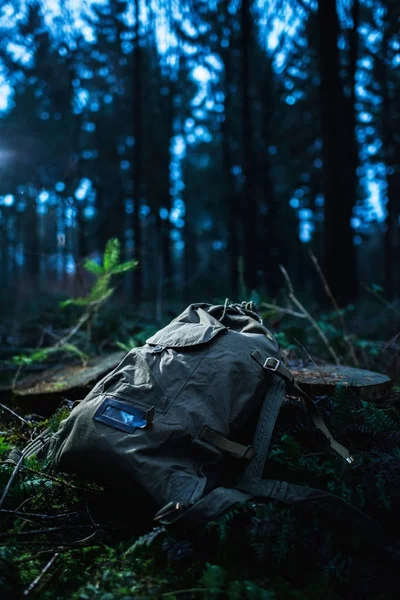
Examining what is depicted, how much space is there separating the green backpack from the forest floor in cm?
10

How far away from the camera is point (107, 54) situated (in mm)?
14086

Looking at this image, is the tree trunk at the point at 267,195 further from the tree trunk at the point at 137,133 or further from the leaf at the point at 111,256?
the leaf at the point at 111,256

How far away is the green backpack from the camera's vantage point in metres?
1.71

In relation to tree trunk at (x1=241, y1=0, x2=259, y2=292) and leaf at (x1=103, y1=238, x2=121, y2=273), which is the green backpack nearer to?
leaf at (x1=103, y1=238, x2=121, y2=273)

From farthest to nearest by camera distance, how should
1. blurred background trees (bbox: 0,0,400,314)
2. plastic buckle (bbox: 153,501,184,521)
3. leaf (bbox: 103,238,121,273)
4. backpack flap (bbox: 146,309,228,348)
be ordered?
blurred background trees (bbox: 0,0,400,314) → leaf (bbox: 103,238,121,273) → backpack flap (bbox: 146,309,228,348) → plastic buckle (bbox: 153,501,184,521)

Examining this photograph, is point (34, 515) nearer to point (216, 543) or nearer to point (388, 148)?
point (216, 543)

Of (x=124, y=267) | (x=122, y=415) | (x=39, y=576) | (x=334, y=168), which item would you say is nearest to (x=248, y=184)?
(x=334, y=168)

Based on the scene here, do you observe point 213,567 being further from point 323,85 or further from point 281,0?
point 281,0

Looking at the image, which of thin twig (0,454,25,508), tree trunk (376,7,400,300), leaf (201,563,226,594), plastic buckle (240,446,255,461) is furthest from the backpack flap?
tree trunk (376,7,400,300)

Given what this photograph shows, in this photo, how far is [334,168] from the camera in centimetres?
832

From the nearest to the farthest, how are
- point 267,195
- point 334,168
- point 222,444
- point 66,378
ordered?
point 222,444, point 66,378, point 334,168, point 267,195

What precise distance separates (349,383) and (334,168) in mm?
6676

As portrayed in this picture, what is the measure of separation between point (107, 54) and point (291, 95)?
304 inches

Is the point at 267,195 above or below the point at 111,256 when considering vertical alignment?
above
